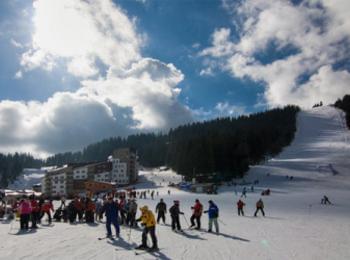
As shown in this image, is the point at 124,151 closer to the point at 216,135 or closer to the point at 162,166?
the point at 162,166

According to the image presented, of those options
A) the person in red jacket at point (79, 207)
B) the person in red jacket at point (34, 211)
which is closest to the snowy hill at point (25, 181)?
the person in red jacket at point (79, 207)

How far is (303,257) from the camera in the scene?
39.5ft

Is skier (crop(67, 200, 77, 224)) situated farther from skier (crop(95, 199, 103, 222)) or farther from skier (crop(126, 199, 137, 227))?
skier (crop(126, 199, 137, 227))

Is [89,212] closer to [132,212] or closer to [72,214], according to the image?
[72,214]

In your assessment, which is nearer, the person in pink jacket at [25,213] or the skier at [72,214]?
the person in pink jacket at [25,213]

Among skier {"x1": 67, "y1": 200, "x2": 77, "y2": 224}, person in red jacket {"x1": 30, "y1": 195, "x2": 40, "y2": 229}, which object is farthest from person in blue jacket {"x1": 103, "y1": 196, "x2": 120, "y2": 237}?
skier {"x1": 67, "y1": 200, "x2": 77, "y2": 224}

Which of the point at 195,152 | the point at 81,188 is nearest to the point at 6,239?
the point at 195,152

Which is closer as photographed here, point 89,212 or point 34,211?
point 34,211

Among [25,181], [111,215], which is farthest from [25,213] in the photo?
[25,181]

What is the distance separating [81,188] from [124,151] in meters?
29.9

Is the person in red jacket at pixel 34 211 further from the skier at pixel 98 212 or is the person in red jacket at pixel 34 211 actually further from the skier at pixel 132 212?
the skier at pixel 132 212

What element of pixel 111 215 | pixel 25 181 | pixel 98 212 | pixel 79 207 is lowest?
pixel 98 212

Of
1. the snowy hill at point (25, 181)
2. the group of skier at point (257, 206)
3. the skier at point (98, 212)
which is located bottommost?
the group of skier at point (257, 206)

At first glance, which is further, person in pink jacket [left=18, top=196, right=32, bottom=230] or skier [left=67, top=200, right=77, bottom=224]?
skier [left=67, top=200, right=77, bottom=224]
